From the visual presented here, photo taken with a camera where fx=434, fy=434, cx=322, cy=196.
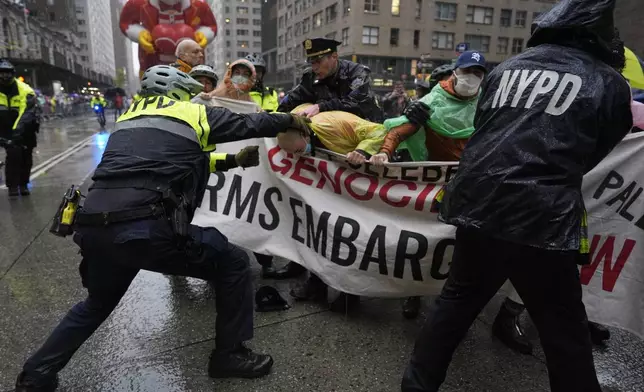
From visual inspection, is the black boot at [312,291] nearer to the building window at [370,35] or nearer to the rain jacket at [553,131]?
the rain jacket at [553,131]

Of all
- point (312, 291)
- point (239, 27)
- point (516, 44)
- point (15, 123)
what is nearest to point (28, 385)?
point (312, 291)

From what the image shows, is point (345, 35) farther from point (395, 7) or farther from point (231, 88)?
point (231, 88)

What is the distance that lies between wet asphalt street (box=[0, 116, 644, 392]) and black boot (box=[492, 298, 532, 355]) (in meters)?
0.06

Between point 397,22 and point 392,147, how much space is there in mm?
50985

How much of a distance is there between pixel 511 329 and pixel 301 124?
1.96 meters

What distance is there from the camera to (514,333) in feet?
9.47

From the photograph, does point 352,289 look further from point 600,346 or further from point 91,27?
point 91,27

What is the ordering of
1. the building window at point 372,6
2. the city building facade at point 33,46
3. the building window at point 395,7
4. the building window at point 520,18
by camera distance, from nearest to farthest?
the city building facade at point 33,46, the building window at point 372,6, the building window at point 395,7, the building window at point 520,18

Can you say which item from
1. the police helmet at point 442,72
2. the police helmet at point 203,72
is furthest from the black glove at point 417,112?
the police helmet at point 203,72

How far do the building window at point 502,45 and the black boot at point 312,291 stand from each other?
184 feet

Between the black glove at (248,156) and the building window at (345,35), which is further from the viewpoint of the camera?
the building window at (345,35)

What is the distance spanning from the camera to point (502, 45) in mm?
52344

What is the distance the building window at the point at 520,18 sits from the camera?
170 feet

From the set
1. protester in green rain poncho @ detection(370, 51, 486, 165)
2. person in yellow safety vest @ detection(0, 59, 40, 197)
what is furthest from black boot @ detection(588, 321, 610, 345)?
person in yellow safety vest @ detection(0, 59, 40, 197)
